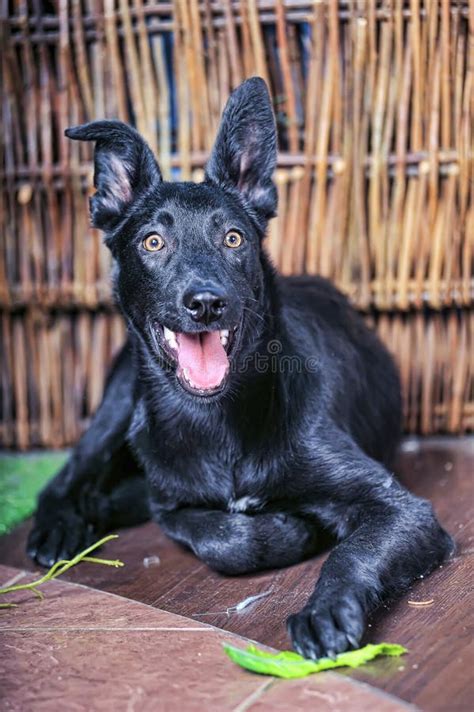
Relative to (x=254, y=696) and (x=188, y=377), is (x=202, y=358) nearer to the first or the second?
(x=188, y=377)

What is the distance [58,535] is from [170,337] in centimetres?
82

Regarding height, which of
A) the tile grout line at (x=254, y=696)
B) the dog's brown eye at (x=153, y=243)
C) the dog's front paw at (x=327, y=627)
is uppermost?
the dog's brown eye at (x=153, y=243)

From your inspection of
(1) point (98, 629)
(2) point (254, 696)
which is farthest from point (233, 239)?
(2) point (254, 696)

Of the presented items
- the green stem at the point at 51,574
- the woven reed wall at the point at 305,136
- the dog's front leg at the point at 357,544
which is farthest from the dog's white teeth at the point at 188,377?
the woven reed wall at the point at 305,136

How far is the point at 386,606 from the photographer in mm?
2445

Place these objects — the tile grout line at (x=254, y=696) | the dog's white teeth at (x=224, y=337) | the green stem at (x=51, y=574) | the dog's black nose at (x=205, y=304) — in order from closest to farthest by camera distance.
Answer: the tile grout line at (x=254, y=696)
the dog's black nose at (x=205, y=304)
the green stem at (x=51, y=574)
the dog's white teeth at (x=224, y=337)

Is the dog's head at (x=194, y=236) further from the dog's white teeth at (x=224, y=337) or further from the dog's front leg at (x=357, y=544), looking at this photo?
the dog's front leg at (x=357, y=544)

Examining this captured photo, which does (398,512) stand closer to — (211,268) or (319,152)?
(211,268)

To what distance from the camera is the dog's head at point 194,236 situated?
2.63 meters

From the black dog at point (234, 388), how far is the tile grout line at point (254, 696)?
0.47m

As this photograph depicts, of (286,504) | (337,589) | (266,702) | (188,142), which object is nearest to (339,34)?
(188,142)

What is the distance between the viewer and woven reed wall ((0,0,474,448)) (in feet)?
11.6

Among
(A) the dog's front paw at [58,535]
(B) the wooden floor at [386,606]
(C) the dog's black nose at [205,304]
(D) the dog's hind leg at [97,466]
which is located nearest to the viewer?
(B) the wooden floor at [386,606]

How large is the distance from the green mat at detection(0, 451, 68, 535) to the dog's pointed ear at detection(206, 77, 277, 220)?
4.70 feet
